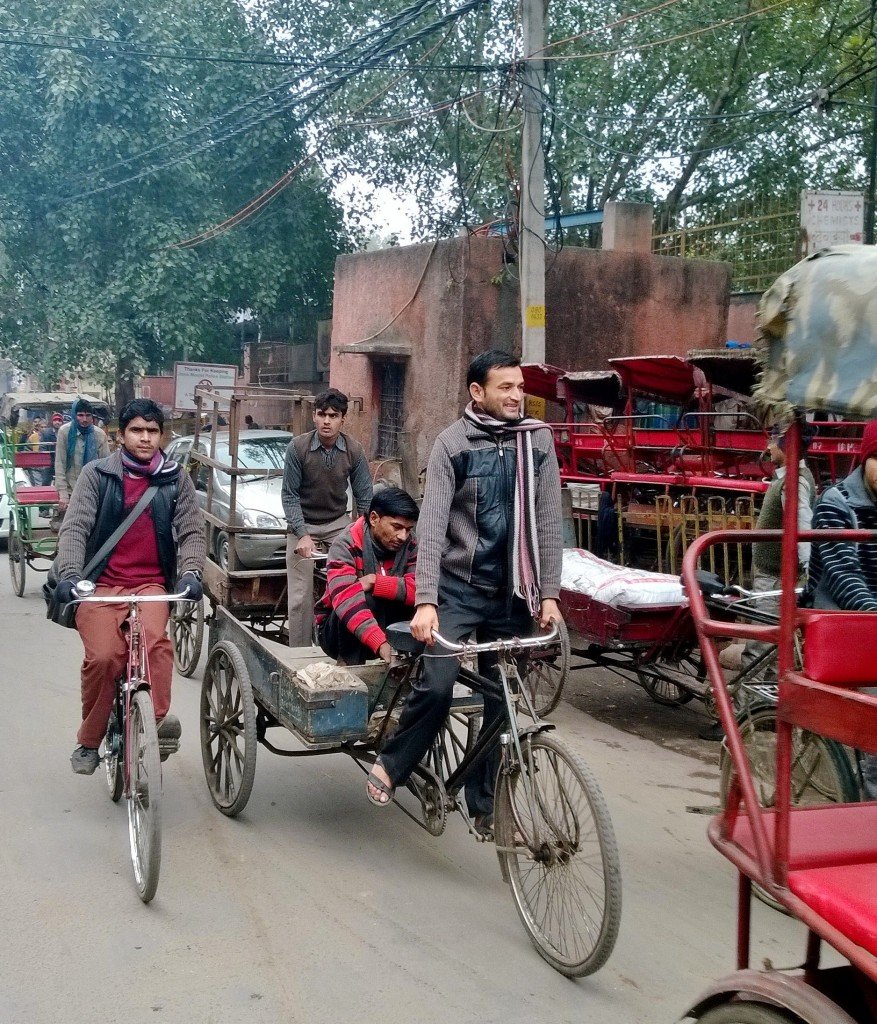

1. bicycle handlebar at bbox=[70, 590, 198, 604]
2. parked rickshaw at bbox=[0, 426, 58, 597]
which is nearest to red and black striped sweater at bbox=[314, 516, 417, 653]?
bicycle handlebar at bbox=[70, 590, 198, 604]

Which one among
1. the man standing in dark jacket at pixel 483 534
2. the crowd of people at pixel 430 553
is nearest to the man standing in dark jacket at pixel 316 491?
the crowd of people at pixel 430 553

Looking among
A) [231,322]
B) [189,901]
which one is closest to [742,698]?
[189,901]

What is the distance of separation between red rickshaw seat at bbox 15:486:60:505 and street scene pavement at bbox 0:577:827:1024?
18.6ft

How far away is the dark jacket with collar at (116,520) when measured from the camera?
476 centimetres

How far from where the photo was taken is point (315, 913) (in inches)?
157

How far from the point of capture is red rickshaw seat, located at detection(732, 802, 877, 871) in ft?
7.72

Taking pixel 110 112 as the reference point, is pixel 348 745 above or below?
below

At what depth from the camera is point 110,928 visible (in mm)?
3836

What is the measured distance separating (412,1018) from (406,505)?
2114mm

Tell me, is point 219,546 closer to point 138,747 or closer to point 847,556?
point 138,747

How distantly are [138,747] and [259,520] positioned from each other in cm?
648

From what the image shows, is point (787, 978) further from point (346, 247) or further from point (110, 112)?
point (346, 247)

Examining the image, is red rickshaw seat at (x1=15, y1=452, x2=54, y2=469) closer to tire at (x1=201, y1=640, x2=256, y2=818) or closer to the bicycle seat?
tire at (x1=201, y1=640, x2=256, y2=818)

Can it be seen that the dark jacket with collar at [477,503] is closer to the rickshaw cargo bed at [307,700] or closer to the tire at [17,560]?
the rickshaw cargo bed at [307,700]
